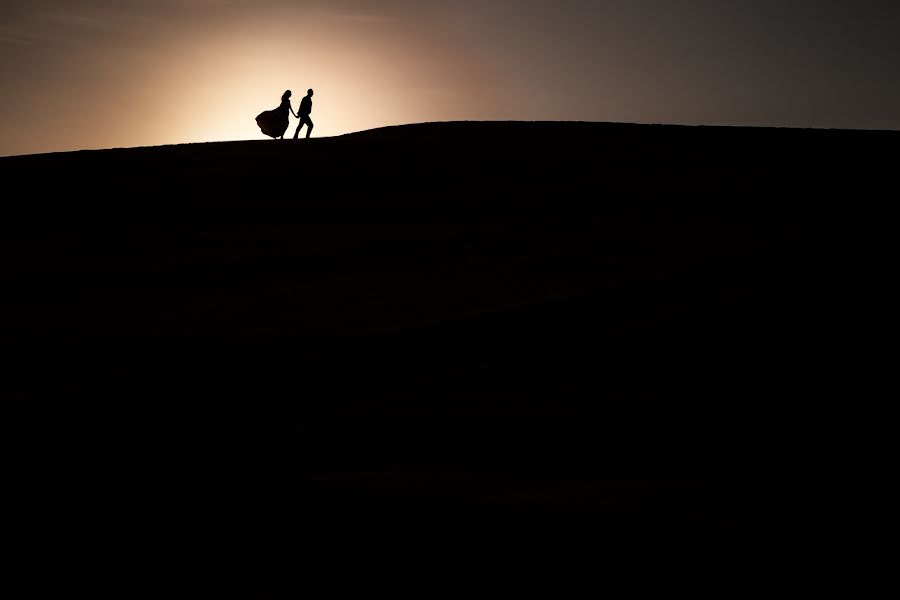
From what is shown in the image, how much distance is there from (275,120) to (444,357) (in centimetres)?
1225

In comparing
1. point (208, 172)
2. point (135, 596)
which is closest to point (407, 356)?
point (135, 596)

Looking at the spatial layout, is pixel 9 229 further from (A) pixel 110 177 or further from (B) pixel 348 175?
(B) pixel 348 175

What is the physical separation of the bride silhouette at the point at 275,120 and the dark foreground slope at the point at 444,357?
188 inches

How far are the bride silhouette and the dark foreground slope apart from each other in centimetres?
477

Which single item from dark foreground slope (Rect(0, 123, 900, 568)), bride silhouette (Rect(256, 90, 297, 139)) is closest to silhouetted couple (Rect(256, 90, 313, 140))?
bride silhouette (Rect(256, 90, 297, 139))

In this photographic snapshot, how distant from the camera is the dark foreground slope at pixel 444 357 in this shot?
3.06 meters

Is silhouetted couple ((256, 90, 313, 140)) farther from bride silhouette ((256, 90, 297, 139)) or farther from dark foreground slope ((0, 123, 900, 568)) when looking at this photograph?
dark foreground slope ((0, 123, 900, 568))

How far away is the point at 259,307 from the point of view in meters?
6.31

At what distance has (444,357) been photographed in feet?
16.5

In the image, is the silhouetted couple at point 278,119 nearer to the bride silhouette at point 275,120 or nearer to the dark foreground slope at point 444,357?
the bride silhouette at point 275,120

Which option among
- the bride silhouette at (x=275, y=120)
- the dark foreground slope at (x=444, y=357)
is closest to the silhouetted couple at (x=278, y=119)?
the bride silhouette at (x=275, y=120)

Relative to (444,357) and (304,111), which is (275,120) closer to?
(304,111)

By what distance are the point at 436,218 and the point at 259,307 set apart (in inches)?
162

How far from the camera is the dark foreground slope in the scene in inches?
120
